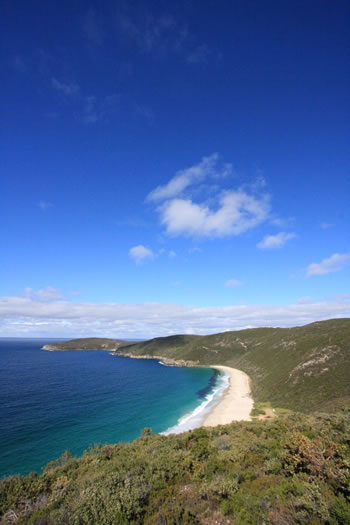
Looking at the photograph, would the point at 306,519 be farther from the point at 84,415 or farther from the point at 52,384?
the point at 52,384

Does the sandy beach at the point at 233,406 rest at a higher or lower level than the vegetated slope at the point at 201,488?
lower

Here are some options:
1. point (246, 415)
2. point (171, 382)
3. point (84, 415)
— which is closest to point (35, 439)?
point (84, 415)

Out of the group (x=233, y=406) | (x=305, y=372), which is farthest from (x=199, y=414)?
(x=305, y=372)

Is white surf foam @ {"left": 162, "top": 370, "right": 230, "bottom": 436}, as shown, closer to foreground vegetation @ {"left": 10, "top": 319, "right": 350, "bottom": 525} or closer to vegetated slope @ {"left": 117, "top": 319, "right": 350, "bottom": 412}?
vegetated slope @ {"left": 117, "top": 319, "right": 350, "bottom": 412}

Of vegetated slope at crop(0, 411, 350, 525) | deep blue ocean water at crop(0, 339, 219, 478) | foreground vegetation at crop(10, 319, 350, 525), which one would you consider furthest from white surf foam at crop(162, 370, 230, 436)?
vegetated slope at crop(0, 411, 350, 525)

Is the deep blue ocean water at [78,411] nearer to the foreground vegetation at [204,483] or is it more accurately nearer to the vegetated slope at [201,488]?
the foreground vegetation at [204,483]

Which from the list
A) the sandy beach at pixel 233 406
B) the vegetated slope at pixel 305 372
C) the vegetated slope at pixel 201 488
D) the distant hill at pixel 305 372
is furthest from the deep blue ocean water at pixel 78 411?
the vegetated slope at pixel 305 372

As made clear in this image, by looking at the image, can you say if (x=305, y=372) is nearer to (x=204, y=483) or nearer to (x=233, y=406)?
(x=233, y=406)

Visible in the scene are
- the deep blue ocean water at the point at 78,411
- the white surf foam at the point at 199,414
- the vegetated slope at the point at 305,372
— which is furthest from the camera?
the vegetated slope at the point at 305,372
